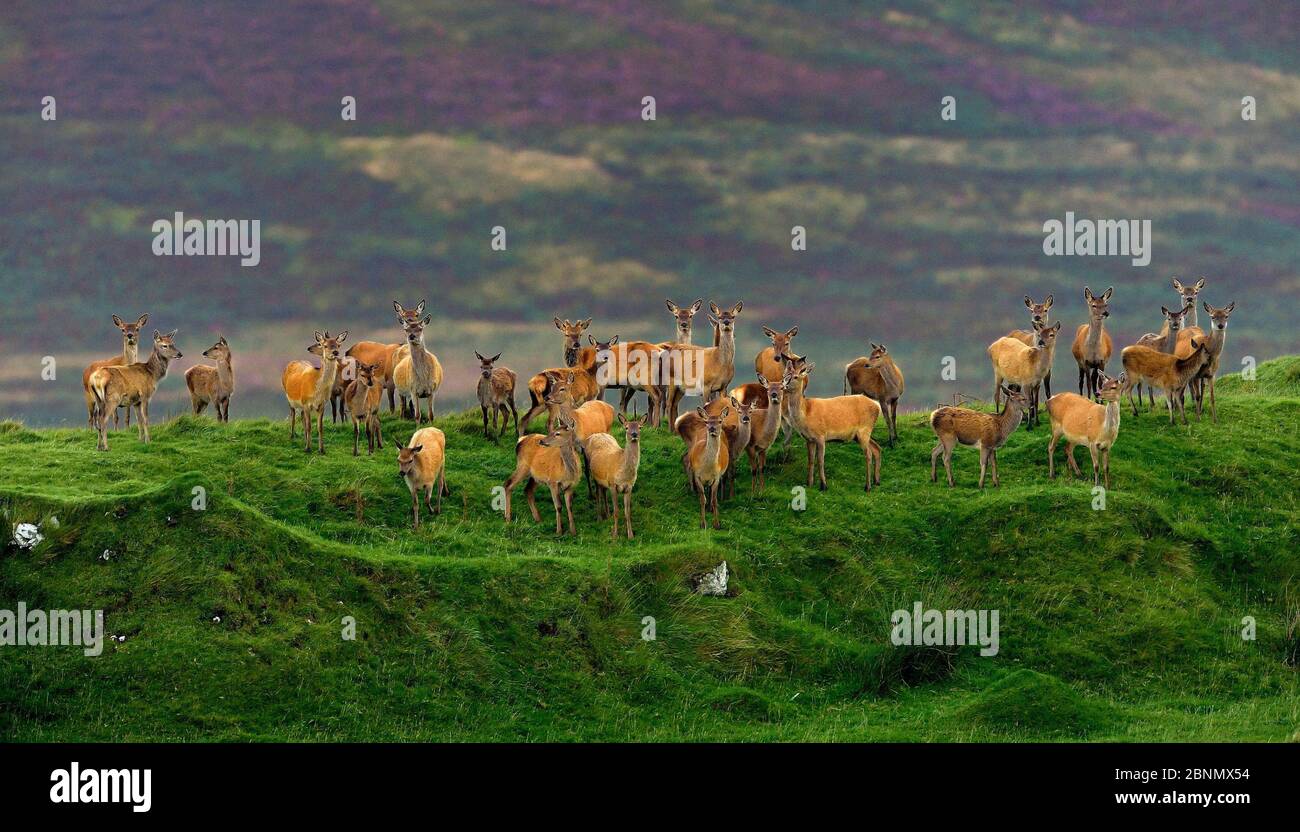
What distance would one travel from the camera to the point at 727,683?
77.7ft

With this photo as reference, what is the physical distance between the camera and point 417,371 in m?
32.8

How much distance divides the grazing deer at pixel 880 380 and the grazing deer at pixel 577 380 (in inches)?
214

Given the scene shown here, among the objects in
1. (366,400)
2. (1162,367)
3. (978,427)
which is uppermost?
(1162,367)

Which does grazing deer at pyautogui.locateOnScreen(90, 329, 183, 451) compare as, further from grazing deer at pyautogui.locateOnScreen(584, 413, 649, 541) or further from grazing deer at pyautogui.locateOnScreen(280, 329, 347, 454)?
grazing deer at pyautogui.locateOnScreen(584, 413, 649, 541)

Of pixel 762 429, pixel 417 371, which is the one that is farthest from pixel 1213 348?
pixel 417 371

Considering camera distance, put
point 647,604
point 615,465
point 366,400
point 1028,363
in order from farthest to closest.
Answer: point 1028,363
point 366,400
point 615,465
point 647,604

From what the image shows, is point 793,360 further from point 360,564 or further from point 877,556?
point 360,564

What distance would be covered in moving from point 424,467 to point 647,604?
5331 mm

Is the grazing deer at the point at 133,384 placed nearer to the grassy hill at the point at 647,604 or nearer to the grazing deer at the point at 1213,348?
the grassy hill at the point at 647,604

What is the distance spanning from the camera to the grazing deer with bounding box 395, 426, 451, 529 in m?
27.0

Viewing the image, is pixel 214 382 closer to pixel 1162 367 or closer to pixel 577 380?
pixel 577 380

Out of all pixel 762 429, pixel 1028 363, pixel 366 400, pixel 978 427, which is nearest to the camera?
pixel 762 429

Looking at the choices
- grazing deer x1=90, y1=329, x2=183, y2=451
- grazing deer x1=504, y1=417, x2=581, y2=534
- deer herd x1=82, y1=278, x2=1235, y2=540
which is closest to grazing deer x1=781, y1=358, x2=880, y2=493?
deer herd x1=82, y1=278, x2=1235, y2=540
